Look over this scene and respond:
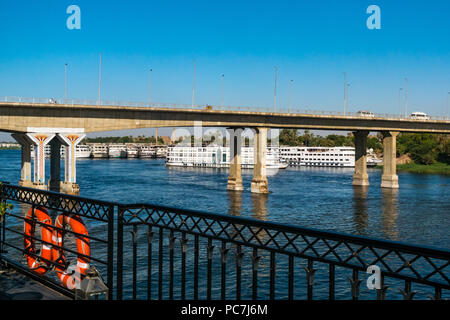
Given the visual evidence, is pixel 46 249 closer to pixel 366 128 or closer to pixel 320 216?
pixel 320 216

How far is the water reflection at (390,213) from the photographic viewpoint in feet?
108

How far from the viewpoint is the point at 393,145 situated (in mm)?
80312

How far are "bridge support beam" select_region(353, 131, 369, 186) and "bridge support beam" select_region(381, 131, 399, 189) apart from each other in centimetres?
288

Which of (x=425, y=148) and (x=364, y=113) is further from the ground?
(x=364, y=113)

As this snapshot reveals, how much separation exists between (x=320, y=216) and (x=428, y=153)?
108 meters

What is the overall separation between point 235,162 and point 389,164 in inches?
1058

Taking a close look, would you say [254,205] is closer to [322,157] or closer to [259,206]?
[259,206]

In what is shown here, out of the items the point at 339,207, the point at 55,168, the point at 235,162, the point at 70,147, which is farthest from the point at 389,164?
the point at 55,168

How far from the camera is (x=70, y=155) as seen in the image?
54875 mm

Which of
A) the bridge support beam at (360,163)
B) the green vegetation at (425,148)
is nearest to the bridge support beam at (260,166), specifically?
the bridge support beam at (360,163)

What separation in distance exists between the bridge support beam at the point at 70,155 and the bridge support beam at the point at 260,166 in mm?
21897
